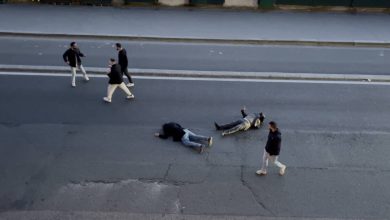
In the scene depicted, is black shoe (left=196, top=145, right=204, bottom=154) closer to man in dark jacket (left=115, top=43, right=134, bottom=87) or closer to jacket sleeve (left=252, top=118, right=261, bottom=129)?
jacket sleeve (left=252, top=118, right=261, bottom=129)

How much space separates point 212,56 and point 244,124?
5292mm

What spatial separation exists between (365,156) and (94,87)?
781cm

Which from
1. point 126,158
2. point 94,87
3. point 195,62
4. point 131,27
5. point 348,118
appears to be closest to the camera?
point 126,158

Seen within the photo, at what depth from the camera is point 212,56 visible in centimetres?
1622

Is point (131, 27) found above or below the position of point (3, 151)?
above

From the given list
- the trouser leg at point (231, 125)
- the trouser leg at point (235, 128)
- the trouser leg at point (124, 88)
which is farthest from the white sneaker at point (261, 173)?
the trouser leg at point (124, 88)

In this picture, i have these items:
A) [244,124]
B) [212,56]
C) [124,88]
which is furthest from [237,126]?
[212,56]

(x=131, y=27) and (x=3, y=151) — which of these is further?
(x=131, y=27)

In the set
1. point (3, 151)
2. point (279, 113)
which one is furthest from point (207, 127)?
point (3, 151)

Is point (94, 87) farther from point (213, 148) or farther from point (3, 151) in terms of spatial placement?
point (213, 148)

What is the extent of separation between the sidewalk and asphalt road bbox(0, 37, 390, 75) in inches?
19.6

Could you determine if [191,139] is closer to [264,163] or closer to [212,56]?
[264,163]

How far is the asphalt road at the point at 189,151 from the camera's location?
915 cm

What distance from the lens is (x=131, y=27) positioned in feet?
60.4
